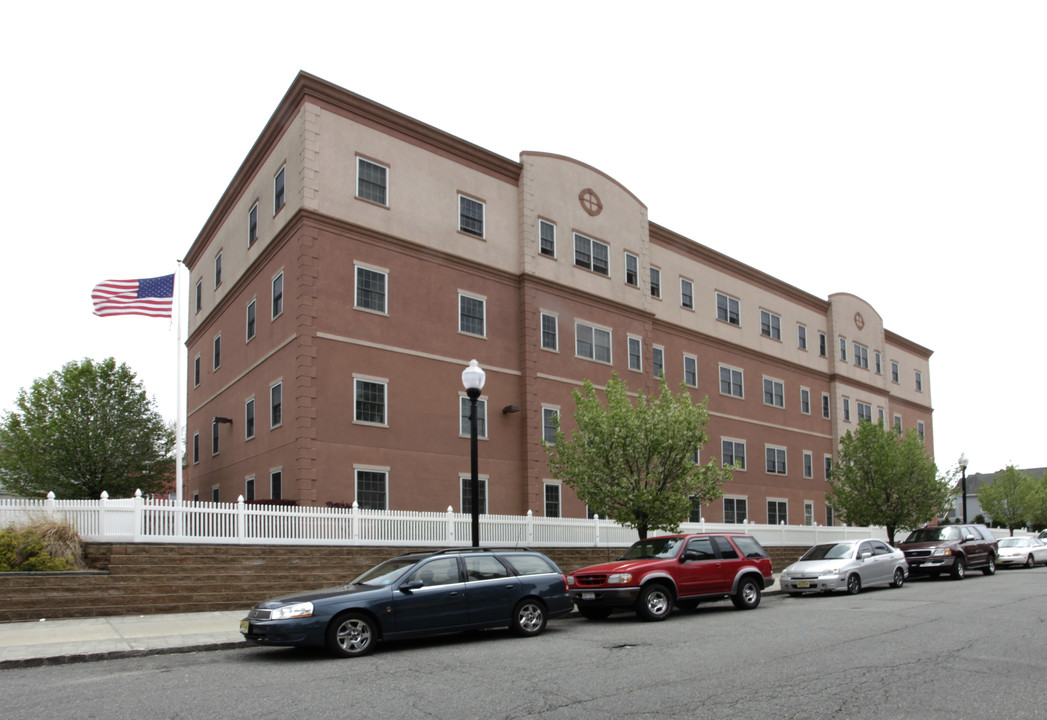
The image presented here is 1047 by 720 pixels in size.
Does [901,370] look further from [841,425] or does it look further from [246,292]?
[246,292]

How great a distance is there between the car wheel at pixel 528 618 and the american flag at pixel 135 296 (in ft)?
45.8

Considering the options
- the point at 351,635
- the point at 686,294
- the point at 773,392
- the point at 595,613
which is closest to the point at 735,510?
the point at 773,392

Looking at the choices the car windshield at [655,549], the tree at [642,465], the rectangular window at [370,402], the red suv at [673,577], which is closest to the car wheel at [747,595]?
the red suv at [673,577]

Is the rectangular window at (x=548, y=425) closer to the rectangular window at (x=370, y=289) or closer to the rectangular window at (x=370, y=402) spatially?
the rectangular window at (x=370, y=402)

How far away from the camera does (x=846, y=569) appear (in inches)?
844

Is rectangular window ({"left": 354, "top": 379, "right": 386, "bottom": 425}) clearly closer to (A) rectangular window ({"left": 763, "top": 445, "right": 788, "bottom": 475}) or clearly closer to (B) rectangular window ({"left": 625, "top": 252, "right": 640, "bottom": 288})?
(B) rectangular window ({"left": 625, "top": 252, "right": 640, "bottom": 288})

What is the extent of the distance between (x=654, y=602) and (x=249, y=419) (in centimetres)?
1664

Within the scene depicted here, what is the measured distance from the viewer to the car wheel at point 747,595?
59.3ft

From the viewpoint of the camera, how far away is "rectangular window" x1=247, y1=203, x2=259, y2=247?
29.2 m

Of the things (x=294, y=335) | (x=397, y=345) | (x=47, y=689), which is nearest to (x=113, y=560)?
(x=47, y=689)

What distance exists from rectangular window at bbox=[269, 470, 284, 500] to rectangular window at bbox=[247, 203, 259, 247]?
8066 millimetres

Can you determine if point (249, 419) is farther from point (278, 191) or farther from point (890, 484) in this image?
point (890, 484)

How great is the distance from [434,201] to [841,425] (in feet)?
90.5

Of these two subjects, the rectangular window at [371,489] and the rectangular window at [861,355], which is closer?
the rectangular window at [371,489]
